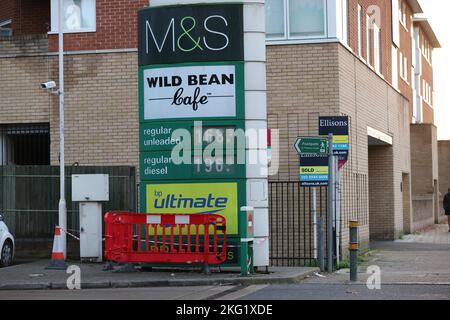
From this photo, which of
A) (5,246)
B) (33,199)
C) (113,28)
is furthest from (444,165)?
(5,246)

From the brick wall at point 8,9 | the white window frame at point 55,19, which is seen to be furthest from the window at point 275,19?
the brick wall at point 8,9

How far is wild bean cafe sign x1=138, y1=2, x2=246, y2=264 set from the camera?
15.7 metres

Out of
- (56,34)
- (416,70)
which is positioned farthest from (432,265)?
(416,70)

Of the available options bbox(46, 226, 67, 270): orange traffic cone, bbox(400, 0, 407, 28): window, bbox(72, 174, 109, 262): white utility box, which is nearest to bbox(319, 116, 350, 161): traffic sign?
bbox(72, 174, 109, 262): white utility box

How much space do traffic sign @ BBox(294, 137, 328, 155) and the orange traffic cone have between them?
502cm

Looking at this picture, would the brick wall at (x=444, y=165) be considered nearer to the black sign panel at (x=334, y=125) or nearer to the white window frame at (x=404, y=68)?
the white window frame at (x=404, y=68)

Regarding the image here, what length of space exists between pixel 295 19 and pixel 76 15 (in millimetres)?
5677

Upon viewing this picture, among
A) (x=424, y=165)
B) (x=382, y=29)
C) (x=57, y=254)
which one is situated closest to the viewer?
(x=57, y=254)

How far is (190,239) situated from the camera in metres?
15.7

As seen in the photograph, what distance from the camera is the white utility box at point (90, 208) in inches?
723

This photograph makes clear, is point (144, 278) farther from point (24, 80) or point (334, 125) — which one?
point (24, 80)

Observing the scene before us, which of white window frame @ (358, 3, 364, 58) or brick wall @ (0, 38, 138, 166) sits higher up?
white window frame @ (358, 3, 364, 58)

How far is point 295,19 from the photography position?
67.1ft

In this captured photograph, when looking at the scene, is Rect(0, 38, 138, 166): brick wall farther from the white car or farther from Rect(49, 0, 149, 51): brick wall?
the white car
